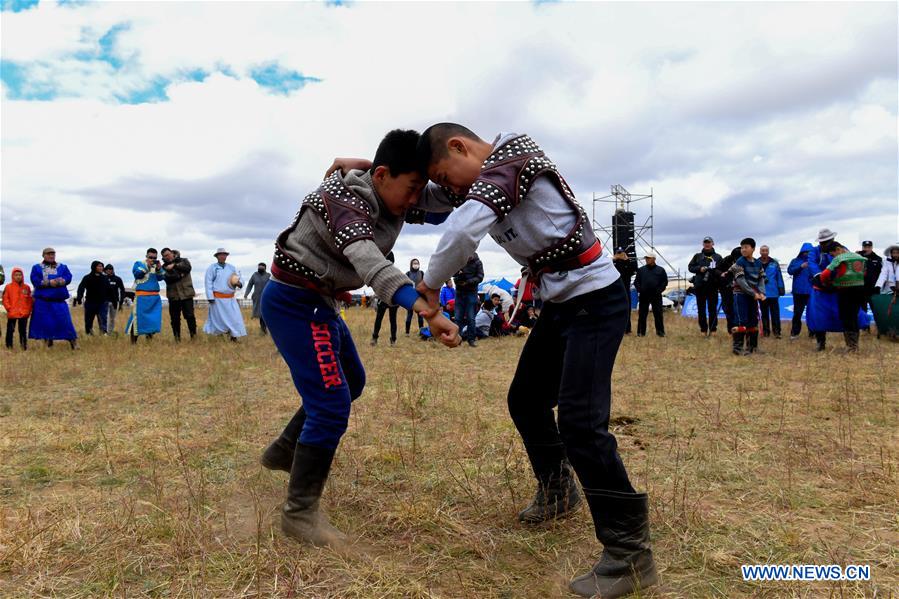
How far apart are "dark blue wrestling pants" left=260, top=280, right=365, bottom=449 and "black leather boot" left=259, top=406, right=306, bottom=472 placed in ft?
1.40

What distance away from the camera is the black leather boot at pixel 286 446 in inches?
132

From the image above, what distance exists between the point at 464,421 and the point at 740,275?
608cm

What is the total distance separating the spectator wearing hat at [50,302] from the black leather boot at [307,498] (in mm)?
11041

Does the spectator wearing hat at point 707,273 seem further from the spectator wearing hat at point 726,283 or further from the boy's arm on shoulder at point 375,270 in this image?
the boy's arm on shoulder at point 375,270

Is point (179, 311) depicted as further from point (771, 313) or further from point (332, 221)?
point (771, 313)

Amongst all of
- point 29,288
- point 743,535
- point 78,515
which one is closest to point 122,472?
point 78,515

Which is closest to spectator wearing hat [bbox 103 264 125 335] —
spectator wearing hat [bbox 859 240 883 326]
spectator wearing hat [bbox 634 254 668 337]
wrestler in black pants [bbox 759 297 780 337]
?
spectator wearing hat [bbox 634 254 668 337]

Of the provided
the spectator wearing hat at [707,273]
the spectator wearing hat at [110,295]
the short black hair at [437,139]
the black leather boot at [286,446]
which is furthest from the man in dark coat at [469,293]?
the short black hair at [437,139]

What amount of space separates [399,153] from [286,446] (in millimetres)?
1680

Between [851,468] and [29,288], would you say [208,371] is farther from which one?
[851,468]

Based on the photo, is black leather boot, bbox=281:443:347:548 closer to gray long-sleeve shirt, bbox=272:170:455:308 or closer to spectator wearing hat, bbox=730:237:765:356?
gray long-sleeve shirt, bbox=272:170:455:308

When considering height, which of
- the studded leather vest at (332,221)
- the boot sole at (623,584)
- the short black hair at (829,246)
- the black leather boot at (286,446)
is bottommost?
the boot sole at (623,584)

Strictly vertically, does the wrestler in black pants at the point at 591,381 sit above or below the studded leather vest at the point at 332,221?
below

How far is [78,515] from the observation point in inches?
125
